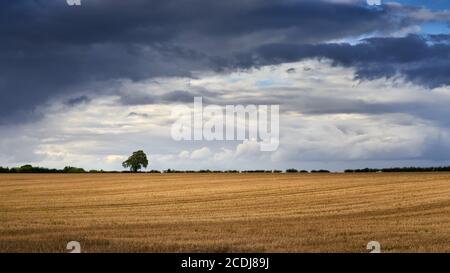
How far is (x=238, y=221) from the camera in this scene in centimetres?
3053

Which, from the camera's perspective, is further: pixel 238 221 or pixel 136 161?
pixel 136 161
